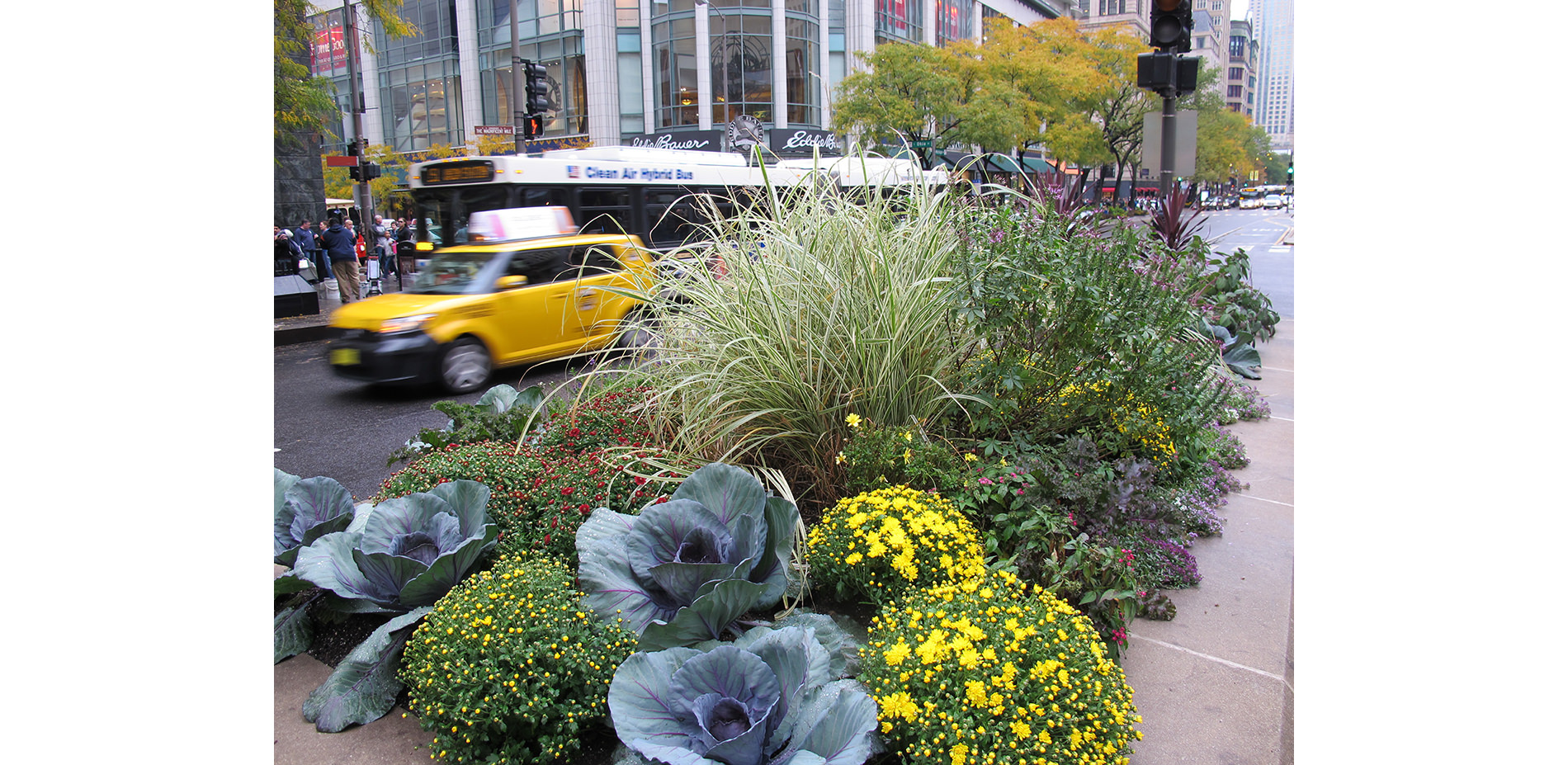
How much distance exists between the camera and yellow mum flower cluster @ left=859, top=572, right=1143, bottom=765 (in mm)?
2254

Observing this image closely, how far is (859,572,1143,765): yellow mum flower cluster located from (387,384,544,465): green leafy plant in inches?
107

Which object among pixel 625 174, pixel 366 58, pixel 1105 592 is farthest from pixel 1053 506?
pixel 366 58

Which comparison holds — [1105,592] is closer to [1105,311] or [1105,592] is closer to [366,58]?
[1105,311]

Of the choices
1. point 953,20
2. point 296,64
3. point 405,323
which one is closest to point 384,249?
point 296,64

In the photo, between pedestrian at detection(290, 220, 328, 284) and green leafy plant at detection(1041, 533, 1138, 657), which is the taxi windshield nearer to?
green leafy plant at detection(1041, 533, 1138, 657)

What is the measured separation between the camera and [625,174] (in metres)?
13.2

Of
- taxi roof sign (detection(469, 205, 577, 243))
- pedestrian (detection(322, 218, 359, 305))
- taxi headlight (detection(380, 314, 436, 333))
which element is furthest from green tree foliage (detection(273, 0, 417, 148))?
taxi headlight (detection(380, 314, 436, 333))

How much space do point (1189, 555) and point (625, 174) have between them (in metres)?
11.0

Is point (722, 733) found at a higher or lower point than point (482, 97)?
lower

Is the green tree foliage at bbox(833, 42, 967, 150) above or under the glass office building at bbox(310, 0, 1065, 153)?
under

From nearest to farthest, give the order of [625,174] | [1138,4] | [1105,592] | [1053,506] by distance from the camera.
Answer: [1105,592] → [1053,506] → [625,174] → [1138,4]

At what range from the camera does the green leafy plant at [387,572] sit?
278 cm

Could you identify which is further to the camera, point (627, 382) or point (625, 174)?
point (625, 174)

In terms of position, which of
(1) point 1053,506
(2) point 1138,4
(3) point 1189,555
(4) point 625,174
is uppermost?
(2) point 1138,4
